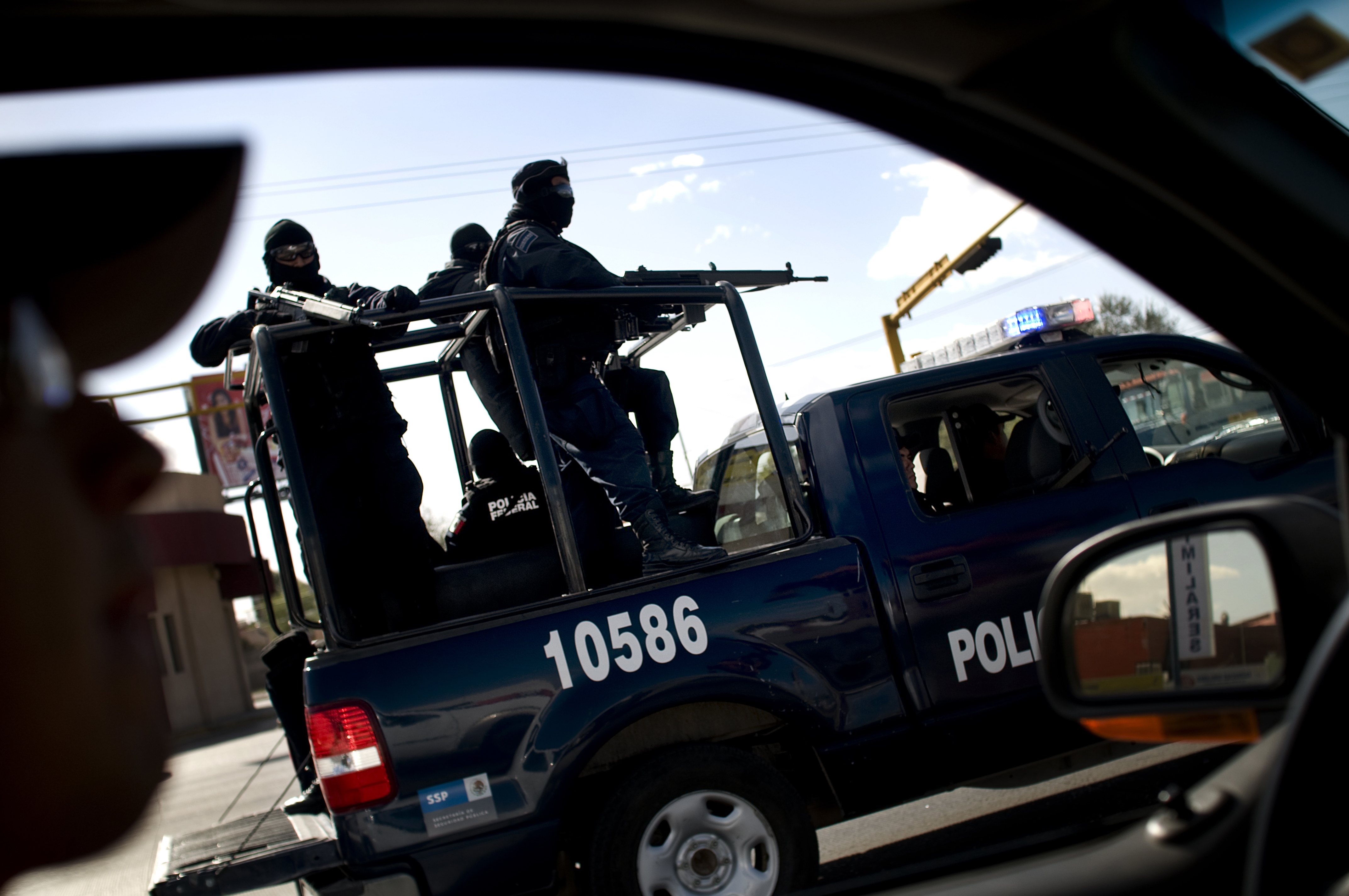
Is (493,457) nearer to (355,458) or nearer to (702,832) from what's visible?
(355,458)

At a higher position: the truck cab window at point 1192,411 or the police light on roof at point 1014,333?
the police light on roof at point 1014,333

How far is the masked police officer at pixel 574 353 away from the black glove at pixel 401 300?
0.47 meters

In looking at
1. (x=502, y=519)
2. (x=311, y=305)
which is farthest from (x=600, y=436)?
(x=311, y=305)

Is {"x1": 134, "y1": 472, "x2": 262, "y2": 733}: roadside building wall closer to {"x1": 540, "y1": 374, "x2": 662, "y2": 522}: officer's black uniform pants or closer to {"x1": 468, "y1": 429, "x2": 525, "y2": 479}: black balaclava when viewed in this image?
{"x1": 468, "y1": 429, "x2": 525, "y2": 479}: black balaclava

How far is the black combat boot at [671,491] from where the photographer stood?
4254 mm

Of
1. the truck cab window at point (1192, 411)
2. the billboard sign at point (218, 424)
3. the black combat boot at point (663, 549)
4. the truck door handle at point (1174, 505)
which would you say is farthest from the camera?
the truck cab window at point (1192, 411)

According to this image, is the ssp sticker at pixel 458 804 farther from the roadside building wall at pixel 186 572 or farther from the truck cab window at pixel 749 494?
the truck cab window at pixel 749 494

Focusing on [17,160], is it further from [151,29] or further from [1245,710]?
[1245,710]

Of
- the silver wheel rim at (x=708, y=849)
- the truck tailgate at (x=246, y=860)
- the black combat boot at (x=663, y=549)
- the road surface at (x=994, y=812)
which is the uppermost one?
the black combat boot at (x=663, y=549)

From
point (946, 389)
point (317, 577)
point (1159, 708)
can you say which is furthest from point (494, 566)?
point (1159, 708)

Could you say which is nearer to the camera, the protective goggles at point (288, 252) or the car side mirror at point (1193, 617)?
the car side mirror at point (1193, 617)

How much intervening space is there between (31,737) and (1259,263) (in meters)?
1.21

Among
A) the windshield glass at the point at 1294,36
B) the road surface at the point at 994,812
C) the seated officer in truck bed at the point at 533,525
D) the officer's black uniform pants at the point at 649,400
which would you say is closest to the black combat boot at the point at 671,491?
the officer's black uniform pants at the point at 649,400

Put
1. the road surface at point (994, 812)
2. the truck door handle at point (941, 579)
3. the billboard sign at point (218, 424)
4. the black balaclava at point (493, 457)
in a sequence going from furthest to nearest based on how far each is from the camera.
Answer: the black balaclava at point (493, 457) < the road surface at point (994, 812) < the truck door handle at point (941, 579) < the billboard sign at point (218, 424)
